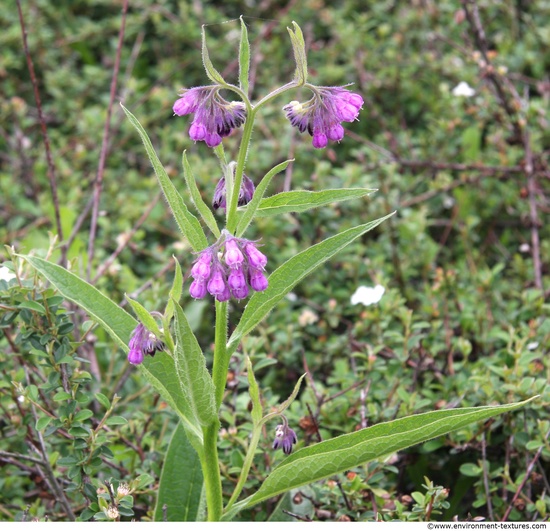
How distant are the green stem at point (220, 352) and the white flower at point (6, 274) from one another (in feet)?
2.66

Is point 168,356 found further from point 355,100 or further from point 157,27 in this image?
point 157,27

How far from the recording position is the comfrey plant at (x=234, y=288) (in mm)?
1869

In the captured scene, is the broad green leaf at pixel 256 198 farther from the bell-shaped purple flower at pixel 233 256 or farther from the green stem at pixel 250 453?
the green stem at pixel 250 453

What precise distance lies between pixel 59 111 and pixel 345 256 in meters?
2.60

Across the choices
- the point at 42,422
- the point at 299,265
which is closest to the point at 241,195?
the point at 299,265

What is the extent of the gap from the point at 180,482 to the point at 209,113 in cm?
117

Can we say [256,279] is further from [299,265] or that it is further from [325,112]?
[325,112]

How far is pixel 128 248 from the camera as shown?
4.05 m

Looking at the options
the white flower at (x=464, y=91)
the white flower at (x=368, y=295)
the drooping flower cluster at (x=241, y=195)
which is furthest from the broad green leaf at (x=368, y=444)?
the white flower at (x=464, y=91)

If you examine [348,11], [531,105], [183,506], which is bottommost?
[183,506]

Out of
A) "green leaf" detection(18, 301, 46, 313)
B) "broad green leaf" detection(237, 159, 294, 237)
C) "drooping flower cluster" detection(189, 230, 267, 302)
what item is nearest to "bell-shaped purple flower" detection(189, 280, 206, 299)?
"drooping flower cluster" detection(189, 230, 267, 302)

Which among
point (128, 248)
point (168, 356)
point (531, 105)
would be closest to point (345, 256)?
point (128, 248)

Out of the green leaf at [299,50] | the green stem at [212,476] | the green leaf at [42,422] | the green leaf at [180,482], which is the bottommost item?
the green leaf at [180,482]

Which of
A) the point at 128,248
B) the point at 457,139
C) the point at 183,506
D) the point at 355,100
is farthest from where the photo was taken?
the point at 457,139
